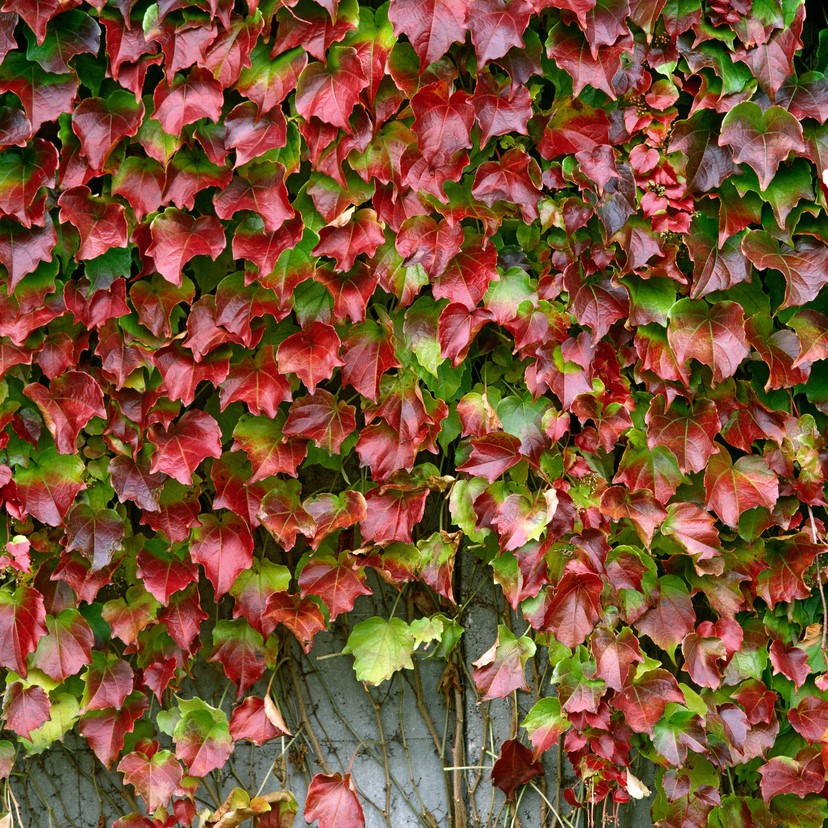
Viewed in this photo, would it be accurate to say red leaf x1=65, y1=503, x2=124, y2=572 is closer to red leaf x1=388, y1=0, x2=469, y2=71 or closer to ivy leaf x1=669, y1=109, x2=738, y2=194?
red leaf x1=388, y1=0, x2=469, y2=71

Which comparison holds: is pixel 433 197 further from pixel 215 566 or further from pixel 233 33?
pixel 215 566

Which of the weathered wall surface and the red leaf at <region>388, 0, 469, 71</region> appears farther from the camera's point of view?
the weathered wall surface

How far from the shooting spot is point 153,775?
74.3 inches

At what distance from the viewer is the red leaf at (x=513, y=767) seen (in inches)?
78.5

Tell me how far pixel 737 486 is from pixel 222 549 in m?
1.06

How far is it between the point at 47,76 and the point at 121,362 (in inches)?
22.0

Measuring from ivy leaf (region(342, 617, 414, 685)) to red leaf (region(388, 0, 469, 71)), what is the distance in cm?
115

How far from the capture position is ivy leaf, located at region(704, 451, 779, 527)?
5.92 ft

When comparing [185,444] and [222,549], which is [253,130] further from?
[222,549]

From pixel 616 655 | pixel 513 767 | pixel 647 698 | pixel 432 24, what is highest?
pixel 432 24

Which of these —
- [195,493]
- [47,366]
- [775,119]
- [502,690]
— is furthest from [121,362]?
[775,119]

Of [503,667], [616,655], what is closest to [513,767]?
[503,667]

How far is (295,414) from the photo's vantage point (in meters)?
1.81

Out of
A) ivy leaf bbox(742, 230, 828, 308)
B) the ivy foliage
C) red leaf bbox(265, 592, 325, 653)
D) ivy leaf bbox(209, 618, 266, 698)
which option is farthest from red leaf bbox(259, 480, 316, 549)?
ivy leaf bbox(742, 230, 828, 308)
